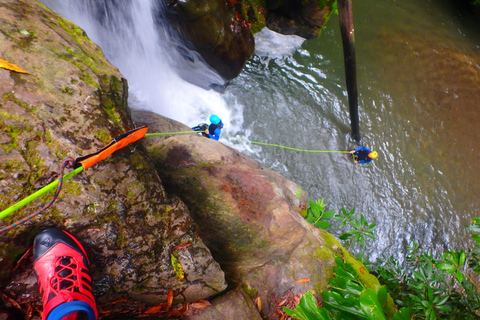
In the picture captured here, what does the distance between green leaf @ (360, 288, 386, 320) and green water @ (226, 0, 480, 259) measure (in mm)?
3968

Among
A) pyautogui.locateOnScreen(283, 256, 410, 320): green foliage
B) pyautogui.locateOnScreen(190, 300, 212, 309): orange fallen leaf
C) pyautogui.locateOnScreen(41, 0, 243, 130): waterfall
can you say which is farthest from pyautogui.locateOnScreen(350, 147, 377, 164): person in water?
pyautogui.locateOnScreen(190, 300, 212, 309): orange fallen leaf

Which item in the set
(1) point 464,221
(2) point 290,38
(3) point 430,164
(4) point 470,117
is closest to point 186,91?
(2) point 290,38

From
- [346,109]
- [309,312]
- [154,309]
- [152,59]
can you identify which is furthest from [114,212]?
[346,109]

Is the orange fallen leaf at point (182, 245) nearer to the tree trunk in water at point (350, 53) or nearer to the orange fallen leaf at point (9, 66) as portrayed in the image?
the orange fallen leaf at point (9, 66)

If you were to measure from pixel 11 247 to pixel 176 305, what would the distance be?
42.5 inches

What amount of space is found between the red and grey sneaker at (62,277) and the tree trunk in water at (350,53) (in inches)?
192

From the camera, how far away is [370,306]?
1.09m

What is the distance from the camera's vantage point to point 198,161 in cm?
272

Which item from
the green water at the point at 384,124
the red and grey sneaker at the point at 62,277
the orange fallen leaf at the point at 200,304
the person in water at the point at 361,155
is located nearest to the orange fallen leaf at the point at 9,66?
the red and grey sneaker at the point at 62,277

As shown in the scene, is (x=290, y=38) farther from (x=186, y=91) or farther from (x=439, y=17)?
(x=439, y=17)

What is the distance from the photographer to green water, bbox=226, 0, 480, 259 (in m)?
5.18

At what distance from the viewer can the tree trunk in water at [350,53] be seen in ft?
14.4

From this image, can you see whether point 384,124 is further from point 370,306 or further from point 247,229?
point 370,306

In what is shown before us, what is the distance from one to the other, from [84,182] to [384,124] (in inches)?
245
